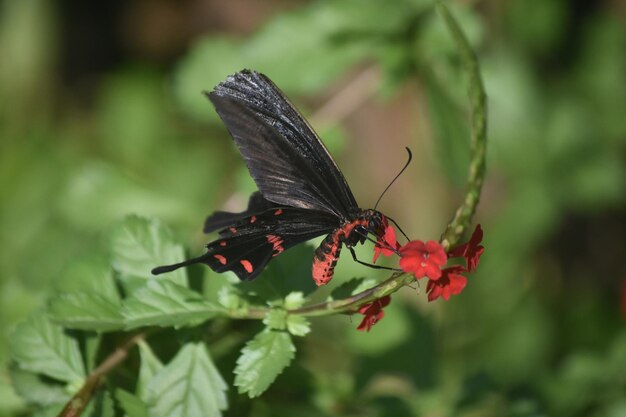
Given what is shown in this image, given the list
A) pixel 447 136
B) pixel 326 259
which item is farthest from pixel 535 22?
pixel 326 259

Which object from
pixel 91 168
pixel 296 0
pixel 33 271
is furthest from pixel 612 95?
pixel 33 271

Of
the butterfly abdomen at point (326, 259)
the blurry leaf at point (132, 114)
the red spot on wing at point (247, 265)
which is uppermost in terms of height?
the blurry leaf at point (132, 114)

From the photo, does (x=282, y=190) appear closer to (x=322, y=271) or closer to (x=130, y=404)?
(x=322, y=271)

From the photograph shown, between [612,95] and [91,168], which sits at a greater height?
[612,95]

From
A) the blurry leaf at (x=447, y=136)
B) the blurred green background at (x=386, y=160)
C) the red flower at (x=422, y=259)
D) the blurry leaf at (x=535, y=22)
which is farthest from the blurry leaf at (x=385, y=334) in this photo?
the blurry leaf at (x=535, y=22)

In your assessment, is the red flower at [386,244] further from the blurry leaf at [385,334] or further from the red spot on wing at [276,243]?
the blurry leaf at [385,334]

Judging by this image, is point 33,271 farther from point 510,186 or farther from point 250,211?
point 510,186

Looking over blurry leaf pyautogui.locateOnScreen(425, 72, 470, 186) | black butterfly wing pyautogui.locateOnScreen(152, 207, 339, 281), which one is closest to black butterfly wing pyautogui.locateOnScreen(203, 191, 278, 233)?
black butterfly wing pyautogui.locateOnScreen(152, 207, 339, 281)

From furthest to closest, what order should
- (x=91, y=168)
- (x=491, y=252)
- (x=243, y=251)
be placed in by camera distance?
(x=491, y=252) → (x=91, y=168) → (x=243, y=251)
